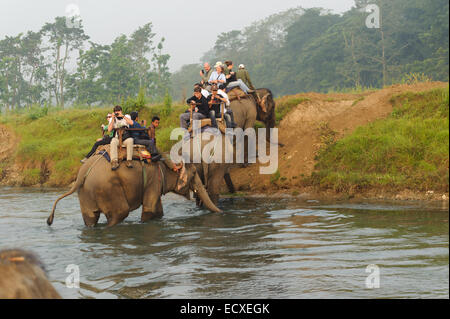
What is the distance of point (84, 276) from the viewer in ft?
25.7

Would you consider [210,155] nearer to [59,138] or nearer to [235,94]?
[235,94]

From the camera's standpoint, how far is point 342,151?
50.8 feet

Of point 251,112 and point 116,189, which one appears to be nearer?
point 116,189

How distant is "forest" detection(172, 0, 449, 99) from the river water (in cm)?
2257

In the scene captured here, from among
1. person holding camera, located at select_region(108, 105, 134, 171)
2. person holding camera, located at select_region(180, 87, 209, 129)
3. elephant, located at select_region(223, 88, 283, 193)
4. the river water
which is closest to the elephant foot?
the river water

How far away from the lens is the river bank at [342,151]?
44.5 feet

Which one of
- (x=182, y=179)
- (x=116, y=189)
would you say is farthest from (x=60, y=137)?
(x=116, y=189)

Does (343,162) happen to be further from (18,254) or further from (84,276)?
(18,254)

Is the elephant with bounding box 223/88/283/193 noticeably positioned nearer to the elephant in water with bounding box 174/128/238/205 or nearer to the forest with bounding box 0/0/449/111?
the elephant in water with bounding box 174/128/238/205

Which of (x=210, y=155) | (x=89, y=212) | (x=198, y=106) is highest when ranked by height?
(x=198, y=106)

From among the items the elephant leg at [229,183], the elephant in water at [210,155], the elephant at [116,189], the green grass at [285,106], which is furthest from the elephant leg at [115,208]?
the green grass at [285,106]

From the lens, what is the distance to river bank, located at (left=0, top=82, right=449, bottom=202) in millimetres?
13562

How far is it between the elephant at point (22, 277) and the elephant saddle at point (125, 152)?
7.23 metres

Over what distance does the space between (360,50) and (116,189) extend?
119 ft
